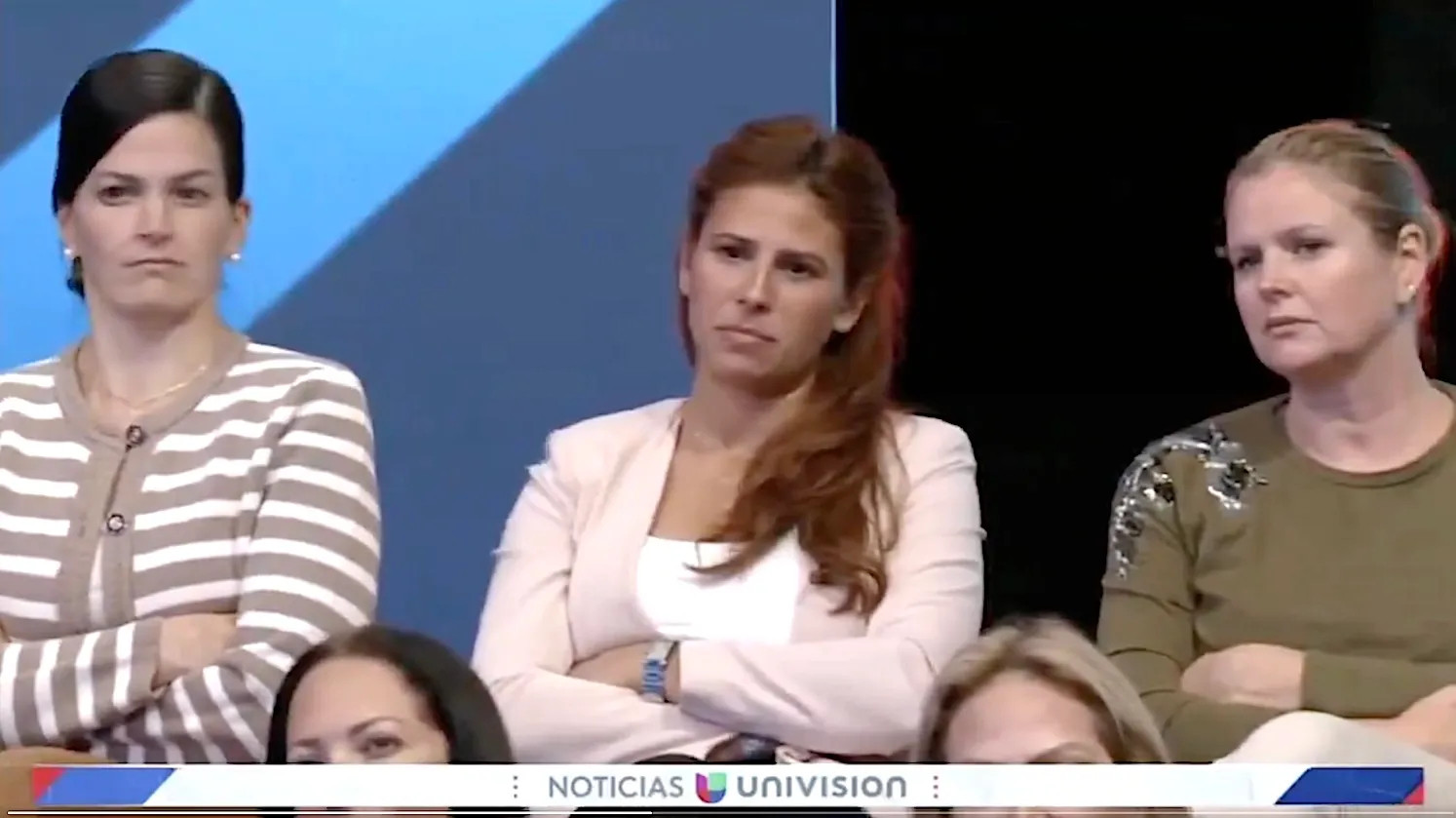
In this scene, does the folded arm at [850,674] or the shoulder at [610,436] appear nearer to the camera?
the folded arm at [850,674]

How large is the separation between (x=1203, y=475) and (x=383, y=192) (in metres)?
0.95

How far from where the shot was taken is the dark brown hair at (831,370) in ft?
6.79

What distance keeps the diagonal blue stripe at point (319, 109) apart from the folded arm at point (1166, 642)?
0.80 m

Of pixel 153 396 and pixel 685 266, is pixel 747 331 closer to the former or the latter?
pixel 685 266

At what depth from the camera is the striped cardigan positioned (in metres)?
2.06

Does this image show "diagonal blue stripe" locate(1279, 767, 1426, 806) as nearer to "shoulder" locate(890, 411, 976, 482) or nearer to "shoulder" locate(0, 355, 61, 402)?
"shoulder" locate(890, 411, 976, 482)

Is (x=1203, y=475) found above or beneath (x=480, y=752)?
above

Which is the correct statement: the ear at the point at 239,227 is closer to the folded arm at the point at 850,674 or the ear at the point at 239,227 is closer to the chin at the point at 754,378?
the chin at the point at 754,378

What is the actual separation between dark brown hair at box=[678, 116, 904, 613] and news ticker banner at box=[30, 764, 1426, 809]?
0.76 feet


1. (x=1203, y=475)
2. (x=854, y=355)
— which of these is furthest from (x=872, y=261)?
(x=1203, y=475)

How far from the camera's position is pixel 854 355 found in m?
2.12

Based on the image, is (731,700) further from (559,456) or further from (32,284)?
(32,284)

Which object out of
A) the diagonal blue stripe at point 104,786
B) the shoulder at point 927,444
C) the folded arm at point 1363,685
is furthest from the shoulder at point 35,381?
the folded arm at point 1363,685

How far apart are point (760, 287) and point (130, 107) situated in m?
0.73
